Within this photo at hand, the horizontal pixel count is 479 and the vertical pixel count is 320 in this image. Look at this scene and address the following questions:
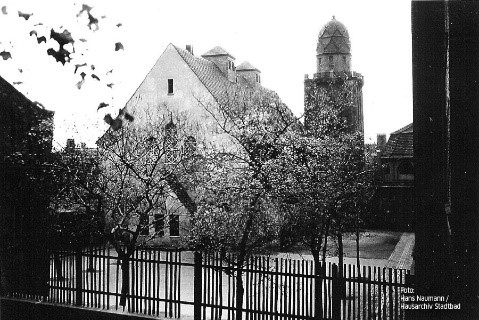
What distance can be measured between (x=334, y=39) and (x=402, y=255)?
2066 cm

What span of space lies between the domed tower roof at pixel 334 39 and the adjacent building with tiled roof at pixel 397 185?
9.24 meters

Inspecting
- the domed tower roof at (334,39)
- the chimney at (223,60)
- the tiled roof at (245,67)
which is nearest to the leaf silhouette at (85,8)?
the chimney at (223,60)

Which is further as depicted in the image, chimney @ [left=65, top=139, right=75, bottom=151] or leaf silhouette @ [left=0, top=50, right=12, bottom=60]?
chimney @ [left=65, top=139, right=75, bottom=151]

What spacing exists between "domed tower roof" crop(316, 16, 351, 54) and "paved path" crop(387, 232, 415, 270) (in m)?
16.9

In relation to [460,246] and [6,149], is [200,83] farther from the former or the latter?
[460,246]

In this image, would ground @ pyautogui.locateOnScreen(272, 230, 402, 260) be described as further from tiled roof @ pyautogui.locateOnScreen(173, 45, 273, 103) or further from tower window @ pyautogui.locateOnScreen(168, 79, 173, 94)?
tower window @ pyautogui.locateOnScreen(168, 79, 173, 94)

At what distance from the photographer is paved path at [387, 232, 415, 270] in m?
21.8

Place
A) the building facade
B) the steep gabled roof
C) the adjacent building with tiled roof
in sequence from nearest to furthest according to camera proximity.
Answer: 1. the building facade
2. the steep gabled roof
3. the adjacent building with tiled roof

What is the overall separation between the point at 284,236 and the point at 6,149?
851cm

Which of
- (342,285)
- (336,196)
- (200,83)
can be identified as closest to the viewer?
(342,285)

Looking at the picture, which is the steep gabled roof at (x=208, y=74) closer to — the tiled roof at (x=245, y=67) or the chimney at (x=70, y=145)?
the tiled roof at (x=245, y=67)

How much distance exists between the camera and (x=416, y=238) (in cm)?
704

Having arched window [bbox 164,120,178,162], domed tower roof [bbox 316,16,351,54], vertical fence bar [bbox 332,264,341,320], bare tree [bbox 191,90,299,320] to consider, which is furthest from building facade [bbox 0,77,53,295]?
domed tower roof [bbox 316,16,351,54]

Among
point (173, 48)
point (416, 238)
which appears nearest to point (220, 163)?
point (416, 238)
